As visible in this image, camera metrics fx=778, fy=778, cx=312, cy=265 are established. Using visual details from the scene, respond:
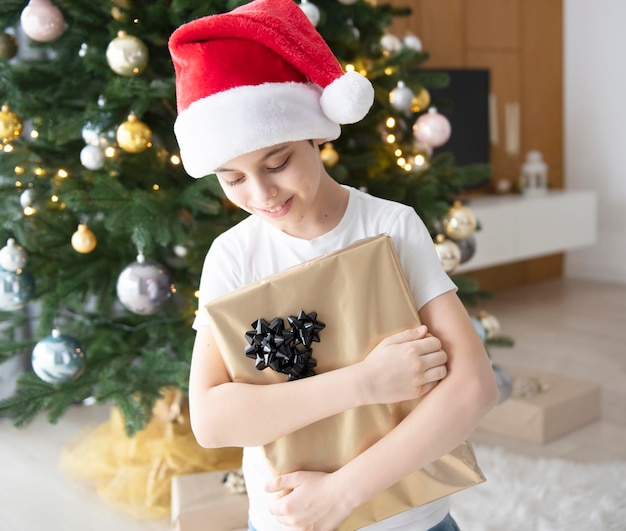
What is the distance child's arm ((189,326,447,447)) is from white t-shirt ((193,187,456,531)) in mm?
87

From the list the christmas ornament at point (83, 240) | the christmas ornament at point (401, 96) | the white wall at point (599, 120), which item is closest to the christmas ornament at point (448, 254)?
the christmas ornament at point (401, 96)

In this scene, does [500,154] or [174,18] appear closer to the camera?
[174,18]

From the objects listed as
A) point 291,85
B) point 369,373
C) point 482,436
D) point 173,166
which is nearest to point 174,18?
point 173,166

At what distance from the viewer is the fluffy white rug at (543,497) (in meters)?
1.92

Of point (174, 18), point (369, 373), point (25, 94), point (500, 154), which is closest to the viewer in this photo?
point (369, 373)

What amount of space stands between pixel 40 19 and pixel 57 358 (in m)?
0.78

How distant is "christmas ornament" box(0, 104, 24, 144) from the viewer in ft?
5.91

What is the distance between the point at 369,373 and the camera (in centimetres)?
87

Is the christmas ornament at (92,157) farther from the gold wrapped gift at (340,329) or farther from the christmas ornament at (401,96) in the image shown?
the gold wrapped gift at (340,329)

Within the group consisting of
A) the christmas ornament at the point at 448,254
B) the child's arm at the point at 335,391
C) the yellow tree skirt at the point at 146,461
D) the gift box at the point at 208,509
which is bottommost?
the yellow tree skirt at the point at 146,461

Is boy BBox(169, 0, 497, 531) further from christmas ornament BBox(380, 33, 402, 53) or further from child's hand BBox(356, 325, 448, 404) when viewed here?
christmas ornament BBox(380, 33, 402, 53)

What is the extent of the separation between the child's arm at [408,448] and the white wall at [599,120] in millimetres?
4526

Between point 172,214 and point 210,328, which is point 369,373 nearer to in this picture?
point 210,328

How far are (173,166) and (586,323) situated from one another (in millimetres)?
2704
